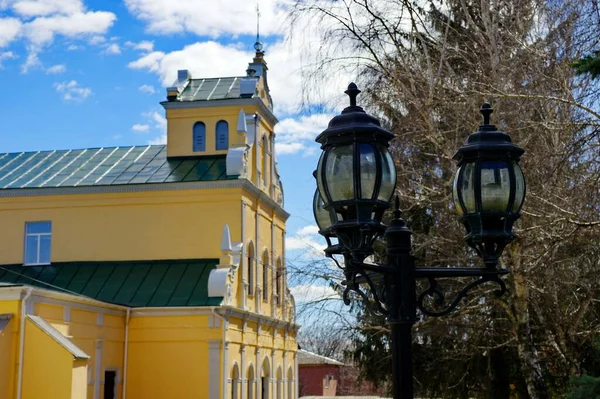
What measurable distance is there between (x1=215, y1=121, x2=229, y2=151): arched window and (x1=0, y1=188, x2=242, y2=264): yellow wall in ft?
8.18

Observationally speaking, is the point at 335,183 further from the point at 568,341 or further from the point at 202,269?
the point at 202,269

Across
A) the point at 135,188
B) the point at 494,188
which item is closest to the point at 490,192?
the point at 494,188

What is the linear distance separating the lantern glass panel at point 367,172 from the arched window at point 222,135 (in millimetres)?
25620

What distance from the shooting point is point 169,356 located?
26.3 m

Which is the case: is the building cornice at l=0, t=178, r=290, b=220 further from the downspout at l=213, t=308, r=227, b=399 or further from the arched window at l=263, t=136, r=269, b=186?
the downspout at l=213, t=308, r=227, b=399

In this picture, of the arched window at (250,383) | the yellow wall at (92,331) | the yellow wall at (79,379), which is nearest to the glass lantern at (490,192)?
the yellow wall at (79,379)

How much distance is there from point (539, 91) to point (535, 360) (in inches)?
183

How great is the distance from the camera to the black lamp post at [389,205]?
5688mm

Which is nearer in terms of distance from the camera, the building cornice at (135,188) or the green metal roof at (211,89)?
the building cornice at (135,188)

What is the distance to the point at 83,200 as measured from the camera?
3019 cm

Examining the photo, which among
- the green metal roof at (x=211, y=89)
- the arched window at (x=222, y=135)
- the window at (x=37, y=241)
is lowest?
the window at (x=37, y=241)

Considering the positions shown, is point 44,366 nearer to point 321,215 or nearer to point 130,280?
point 130,280

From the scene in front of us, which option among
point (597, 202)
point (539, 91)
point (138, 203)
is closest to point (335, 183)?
point (597, 202)

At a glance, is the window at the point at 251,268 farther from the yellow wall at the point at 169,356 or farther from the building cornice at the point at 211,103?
the building cornice at the point at 211,103
